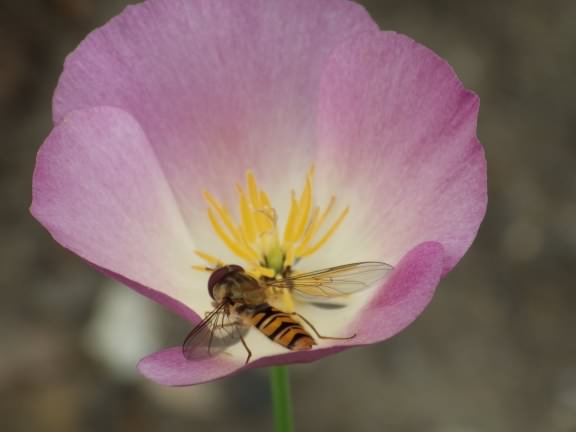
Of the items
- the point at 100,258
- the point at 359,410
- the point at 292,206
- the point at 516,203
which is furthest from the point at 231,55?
the point at 516,203

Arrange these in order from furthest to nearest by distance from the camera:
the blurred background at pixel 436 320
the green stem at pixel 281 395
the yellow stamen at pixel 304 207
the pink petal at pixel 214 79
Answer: the blurred background at pixel 436 320
the yellow stamen at pixel 304 207
the pink petal at pixel 214 79
the green stem at pixel 281 395

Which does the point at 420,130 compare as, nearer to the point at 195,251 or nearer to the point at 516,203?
the point at 195,251

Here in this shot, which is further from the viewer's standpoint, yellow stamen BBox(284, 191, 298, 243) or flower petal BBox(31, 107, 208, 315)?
yellow stamen BBox(284, 191, 298, 243)

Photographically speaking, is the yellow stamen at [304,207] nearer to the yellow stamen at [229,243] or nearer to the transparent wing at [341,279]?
the yellow stamen at [229,243]

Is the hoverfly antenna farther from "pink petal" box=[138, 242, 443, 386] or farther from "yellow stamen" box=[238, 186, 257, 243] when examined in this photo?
"yellow stamen" box=[238, 186, 257, 243]

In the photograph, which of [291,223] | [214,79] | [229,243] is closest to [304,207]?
[291,223]

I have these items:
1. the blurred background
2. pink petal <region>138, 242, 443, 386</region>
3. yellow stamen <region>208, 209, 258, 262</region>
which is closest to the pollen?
yellow stamen <region>208, 209, 258, 262</region>

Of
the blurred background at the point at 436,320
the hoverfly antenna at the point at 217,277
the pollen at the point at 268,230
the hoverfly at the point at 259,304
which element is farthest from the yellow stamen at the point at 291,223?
the blurred background at the point at 436,320
